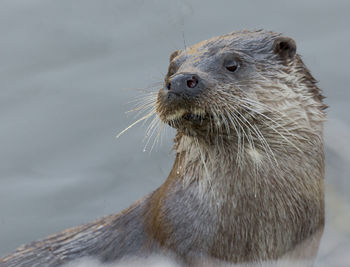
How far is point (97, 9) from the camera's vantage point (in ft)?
33.7

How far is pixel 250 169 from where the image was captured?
243 inches

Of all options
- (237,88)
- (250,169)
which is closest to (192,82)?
(237,88)

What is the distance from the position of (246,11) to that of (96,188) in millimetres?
2360

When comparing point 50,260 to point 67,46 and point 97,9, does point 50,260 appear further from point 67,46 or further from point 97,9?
point 97,9

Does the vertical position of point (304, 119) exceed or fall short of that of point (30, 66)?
it falls short

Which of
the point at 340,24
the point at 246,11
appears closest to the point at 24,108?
the point at 246,11

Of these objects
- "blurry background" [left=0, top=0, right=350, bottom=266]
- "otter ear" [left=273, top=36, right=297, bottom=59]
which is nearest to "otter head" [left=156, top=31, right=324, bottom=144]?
"otter ear" [left=273, top=36, right=297, bottom=59]

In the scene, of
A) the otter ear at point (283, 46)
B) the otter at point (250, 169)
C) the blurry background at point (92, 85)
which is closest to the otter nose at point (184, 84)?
the otter at point (250, 169)

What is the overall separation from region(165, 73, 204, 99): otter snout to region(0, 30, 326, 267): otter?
0.65ft

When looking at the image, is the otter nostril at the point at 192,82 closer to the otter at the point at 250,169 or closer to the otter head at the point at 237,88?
the otter head at the point at 237,88

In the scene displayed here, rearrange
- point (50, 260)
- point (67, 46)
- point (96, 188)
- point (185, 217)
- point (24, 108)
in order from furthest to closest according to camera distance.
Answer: point (67, 46)
point (24, 108)
point (96, 188)
point (50, 260)
point (185, 217)

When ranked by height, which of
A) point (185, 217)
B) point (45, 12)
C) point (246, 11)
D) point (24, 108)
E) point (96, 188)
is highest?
point (45, 12)

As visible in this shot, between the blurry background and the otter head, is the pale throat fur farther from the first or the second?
the blurry background

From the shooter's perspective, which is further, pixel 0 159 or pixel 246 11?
pixel 246 11
